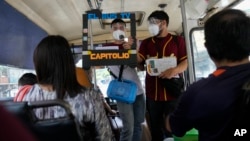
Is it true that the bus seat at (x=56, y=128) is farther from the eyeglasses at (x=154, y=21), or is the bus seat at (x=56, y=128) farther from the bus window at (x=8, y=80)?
the bus window at (x=8, y=80)

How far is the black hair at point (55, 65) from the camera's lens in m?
1.73

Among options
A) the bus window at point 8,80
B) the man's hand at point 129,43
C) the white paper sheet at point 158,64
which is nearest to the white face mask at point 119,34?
the man's hand at point 129,43

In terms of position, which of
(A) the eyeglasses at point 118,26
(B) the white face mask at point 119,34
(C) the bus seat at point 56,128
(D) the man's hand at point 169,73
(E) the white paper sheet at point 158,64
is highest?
(A) the eyeglasses at point 118,26

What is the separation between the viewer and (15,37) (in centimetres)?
451

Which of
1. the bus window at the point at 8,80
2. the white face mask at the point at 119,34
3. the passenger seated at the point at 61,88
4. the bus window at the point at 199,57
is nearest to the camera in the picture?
the passenger seated at the point at 61,88

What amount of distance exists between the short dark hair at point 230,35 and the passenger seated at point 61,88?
2.52 ft

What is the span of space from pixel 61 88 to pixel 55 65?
0.13m

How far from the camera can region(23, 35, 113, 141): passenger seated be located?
1.73 m

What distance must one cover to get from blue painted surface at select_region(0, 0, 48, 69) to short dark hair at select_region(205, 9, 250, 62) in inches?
125

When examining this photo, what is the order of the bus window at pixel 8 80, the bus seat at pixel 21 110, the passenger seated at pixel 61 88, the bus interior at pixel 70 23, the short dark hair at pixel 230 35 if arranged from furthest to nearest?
the bus window at pixel 8 80
the bus interior at pixel 70 23
the passenger seated at pixel 61 88
the bus seat at pixel 21 110
the short dark hair at pixel 230 35

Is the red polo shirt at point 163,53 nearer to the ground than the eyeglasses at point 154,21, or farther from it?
nearer to the ground

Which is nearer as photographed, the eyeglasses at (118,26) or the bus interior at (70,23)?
the eyeglasses at (118,26)

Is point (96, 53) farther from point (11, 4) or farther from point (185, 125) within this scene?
point (11, 4)

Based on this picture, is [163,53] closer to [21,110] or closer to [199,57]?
[199,57]
